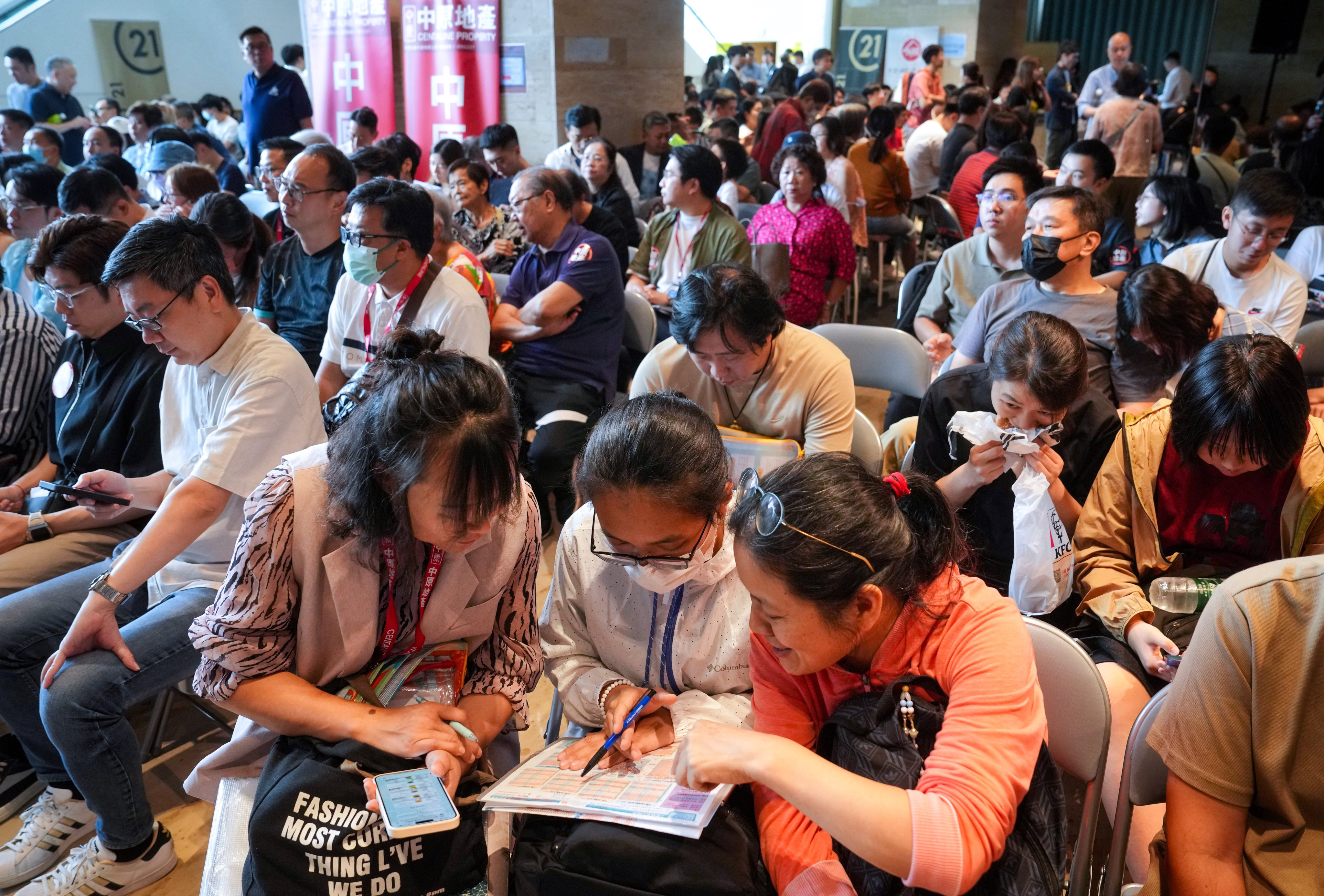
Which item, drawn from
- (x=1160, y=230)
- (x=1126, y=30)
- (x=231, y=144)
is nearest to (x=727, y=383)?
(x=1160, y=230)

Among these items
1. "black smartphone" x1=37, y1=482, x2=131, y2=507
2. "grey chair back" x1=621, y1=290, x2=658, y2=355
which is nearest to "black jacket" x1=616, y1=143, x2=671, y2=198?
"grey chair back" x1=621, y1=290, x2=658, y2=355

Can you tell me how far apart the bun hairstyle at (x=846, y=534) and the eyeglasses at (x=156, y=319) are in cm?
146

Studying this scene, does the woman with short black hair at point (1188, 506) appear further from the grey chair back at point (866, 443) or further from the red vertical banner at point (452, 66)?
the red vertical banner at point (452, 66)

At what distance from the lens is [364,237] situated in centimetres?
294

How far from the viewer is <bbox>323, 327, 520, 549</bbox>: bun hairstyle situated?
4.67ft

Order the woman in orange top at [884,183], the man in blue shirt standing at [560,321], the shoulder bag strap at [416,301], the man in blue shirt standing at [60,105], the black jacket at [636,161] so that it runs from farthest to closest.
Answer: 1. the man in blue shirt standing at [60,105]
2. the black jacket at [636,161]
3. the woman in orange top at [884,183]
4. the man in blue shirt standing at [560,321]
5. the shoulder bag strap at [416,301]

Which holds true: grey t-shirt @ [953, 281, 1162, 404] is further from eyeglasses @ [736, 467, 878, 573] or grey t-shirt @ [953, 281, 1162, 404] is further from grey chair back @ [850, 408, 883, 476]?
eyeglasses @ [736, 467, 878, 573]

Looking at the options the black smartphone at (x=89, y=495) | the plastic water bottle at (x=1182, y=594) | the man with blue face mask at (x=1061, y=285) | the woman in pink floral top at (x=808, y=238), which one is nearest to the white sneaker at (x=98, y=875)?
the black smartphone at (x=89, y=495)

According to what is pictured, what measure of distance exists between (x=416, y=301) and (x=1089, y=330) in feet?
7.49

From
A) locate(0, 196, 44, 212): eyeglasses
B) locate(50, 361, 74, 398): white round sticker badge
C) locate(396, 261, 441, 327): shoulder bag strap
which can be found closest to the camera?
locate(50, 361, 74, 398): white round sticker badge

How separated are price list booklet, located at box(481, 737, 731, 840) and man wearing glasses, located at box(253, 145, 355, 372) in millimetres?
2378

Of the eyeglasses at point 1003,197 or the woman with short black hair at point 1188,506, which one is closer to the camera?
the woman with short black hair at point 1188,506

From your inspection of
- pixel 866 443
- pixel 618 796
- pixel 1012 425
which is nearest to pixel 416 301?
pixel 866 443

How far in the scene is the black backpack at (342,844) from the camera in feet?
4.54
